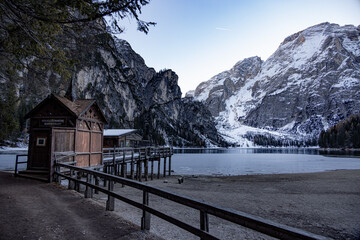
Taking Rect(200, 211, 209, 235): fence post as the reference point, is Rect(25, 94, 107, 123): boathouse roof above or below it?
above

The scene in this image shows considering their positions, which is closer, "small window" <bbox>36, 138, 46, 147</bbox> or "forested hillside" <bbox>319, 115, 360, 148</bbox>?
"small window" <bbox>36, 138, 46, 147</bbox>

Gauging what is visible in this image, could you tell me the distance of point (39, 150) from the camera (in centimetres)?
1634

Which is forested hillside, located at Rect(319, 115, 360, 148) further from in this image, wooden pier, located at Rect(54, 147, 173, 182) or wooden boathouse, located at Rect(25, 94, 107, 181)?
wooden boathouse, located at Rect(25, 94, 107, 181)

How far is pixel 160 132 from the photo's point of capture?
180375mm

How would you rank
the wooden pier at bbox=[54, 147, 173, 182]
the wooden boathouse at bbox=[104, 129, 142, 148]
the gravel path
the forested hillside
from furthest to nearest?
the forested hillside, the wooden boathouse at bbox=[104, 129, 142, 148], the wooden pier at bbox=[54, 147, 173, 182], the gravel path

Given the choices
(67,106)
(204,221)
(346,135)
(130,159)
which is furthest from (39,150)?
(346,135)

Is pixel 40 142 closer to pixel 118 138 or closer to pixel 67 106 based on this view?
pixel 67 106

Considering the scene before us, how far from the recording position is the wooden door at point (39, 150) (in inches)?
637

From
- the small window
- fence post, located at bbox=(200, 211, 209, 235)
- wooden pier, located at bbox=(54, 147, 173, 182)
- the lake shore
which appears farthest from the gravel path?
the small window

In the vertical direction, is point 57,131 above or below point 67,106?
below

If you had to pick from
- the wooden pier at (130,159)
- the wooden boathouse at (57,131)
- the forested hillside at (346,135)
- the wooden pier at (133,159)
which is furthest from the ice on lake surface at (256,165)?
the forested hillside at (346,135)

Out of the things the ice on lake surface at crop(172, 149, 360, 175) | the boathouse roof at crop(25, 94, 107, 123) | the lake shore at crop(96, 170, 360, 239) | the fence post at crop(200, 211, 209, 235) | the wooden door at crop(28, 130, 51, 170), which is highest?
the boathouse roof at crop(25, 94, 107, 123)

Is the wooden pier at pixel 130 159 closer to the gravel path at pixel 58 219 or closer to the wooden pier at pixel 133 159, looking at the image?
the wooden pier at pixel 133 159

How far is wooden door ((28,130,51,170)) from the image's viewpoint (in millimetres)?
16188
